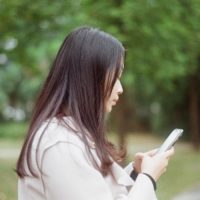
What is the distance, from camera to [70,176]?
1.80 metres

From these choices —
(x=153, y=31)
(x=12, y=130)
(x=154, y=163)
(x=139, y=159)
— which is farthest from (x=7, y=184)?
(x=12, y=130)

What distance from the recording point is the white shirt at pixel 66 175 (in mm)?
1800

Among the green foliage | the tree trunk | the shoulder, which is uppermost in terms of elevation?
the shoulder

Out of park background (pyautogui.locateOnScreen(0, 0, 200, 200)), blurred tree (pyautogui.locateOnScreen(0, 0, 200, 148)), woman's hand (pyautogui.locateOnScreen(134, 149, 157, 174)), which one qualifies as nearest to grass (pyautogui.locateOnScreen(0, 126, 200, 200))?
park background (pyautogui.locateOnScreen(0, 0, 200, 200))

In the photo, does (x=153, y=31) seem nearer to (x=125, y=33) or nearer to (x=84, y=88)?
(x=125, y=33)

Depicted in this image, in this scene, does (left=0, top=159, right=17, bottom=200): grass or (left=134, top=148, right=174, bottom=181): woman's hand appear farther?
(left=0, top=159, right=17, bottom=200): grass

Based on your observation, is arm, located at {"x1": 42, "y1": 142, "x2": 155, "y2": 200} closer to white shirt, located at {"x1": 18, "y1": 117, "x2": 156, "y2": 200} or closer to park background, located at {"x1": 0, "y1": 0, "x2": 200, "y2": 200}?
white shirt, located at {"x1": 18, "y1": 117, "x2": 156, "y2": 200}

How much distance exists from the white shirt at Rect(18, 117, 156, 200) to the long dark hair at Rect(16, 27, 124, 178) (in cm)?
4

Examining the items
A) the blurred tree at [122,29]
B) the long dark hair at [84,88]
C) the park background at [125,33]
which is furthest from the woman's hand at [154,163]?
the blurred tree at [122,29]

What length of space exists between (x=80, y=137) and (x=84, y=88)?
16 cm

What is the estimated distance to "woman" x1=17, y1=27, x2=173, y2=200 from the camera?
1.81m

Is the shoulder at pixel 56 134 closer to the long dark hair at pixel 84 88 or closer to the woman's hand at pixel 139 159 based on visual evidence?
the long dark hair at pixel 84 88

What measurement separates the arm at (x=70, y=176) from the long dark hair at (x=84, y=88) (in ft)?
0.26

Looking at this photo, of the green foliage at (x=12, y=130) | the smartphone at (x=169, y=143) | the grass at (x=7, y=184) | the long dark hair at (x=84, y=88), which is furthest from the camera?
the green foliage at (x=12, y=130)
